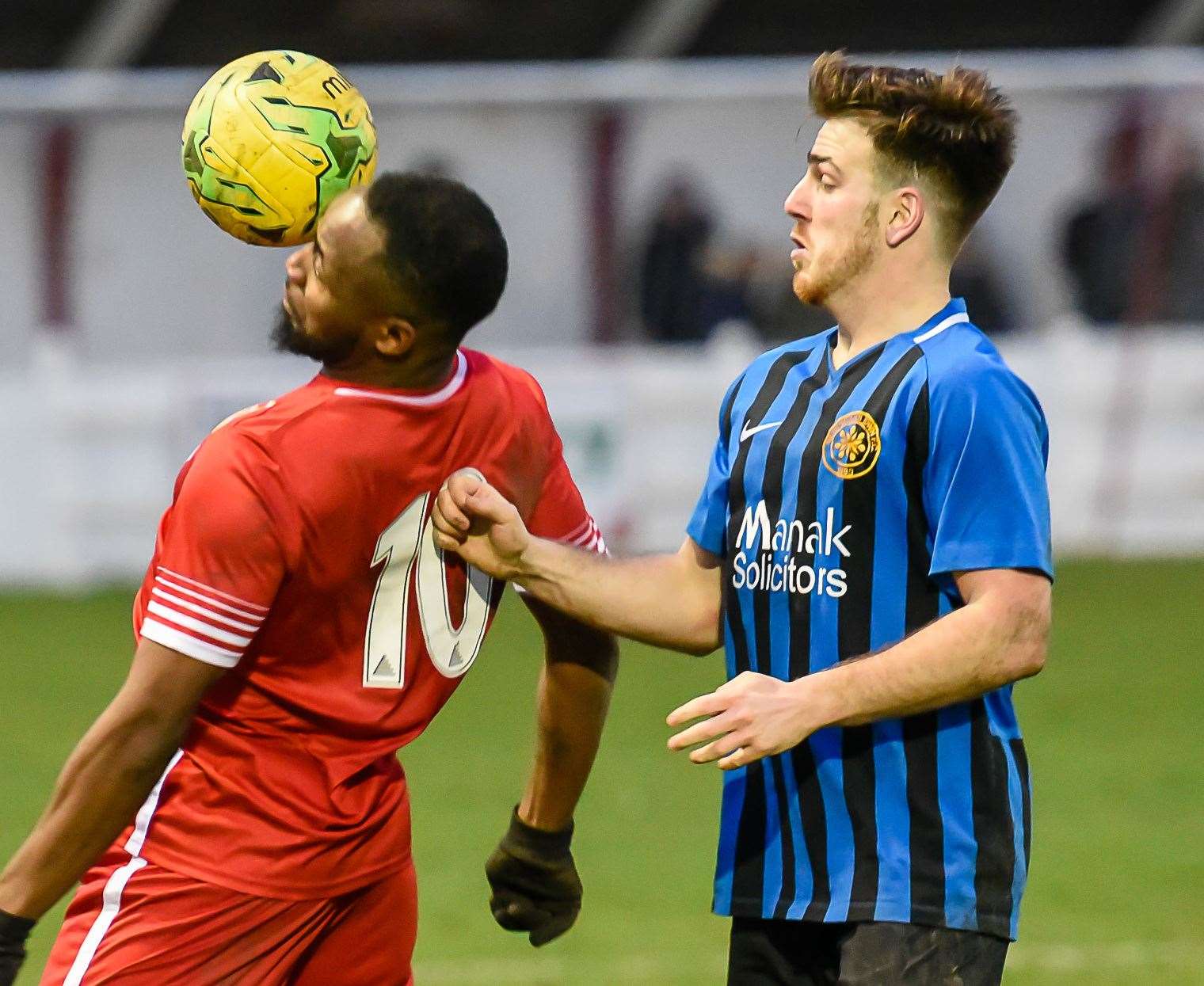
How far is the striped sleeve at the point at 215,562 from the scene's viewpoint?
3215mm

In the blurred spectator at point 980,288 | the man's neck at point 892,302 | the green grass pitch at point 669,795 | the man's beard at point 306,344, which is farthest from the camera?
the blurred spectator at point 980,288

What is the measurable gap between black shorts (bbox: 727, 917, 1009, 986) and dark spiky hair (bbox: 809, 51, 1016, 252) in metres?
1.21

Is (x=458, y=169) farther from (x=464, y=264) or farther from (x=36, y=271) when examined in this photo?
(x=464, y=264)

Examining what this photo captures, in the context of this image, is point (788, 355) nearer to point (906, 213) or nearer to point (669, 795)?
point (906, 213)

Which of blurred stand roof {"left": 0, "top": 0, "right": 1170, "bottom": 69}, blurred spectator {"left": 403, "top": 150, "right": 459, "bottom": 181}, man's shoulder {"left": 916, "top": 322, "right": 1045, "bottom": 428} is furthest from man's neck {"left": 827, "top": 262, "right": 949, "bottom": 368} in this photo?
blurred stand roof {"left": 0, "top": 0, "right": 1170, "bottom": 69}

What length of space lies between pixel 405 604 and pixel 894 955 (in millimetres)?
1044

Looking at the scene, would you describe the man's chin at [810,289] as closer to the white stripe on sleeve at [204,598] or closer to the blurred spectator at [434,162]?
the white stripe on sleeve at [204,598]

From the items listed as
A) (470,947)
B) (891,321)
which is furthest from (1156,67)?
(891,321)

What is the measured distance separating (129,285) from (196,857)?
13386mm

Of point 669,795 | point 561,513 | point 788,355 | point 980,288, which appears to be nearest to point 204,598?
point 561,513

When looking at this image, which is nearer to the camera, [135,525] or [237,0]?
[135,525]

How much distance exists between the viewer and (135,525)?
43.1 feet

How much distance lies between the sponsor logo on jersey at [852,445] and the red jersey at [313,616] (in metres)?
0.59

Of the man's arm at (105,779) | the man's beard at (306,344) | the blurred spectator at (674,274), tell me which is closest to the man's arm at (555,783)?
the man's beard at (306,344)
